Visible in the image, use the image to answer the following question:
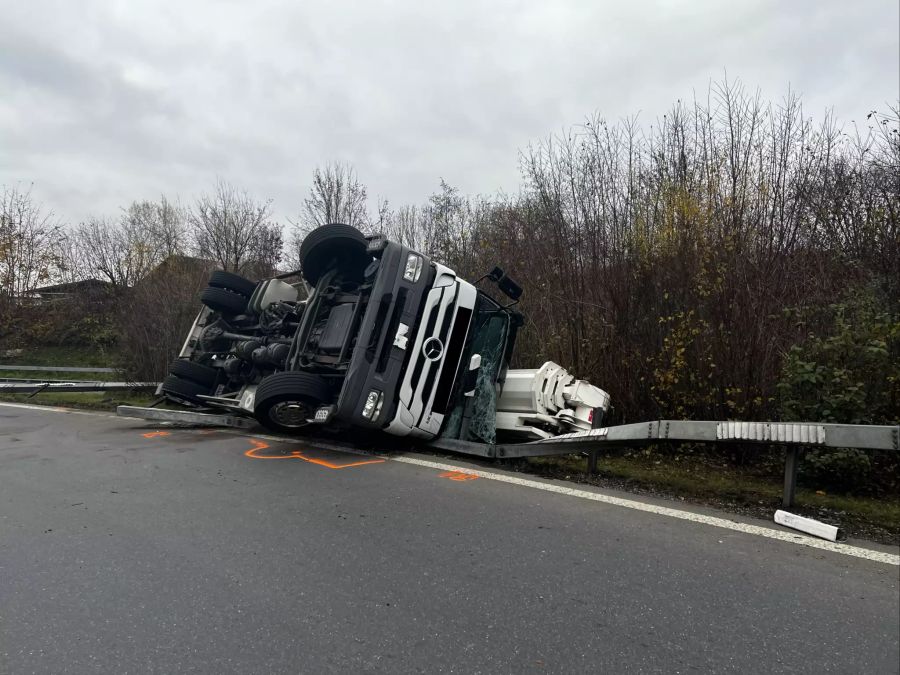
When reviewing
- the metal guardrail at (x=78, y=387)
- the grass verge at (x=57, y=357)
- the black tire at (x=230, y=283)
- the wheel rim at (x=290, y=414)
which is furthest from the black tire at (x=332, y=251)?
the grass verge at (x=57, y=357)

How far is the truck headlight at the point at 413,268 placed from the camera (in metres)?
5.03

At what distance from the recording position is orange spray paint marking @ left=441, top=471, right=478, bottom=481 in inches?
174

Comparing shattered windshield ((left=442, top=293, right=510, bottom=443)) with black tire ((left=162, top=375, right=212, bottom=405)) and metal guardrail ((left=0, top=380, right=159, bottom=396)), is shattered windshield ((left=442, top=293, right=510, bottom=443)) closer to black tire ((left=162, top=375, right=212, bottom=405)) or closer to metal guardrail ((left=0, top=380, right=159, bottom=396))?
black tire ((left=162, top=375, right=212, bottom=405))

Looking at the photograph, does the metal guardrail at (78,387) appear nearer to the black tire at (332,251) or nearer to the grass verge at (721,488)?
the black tire at (332,251)

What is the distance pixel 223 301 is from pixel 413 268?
390 cm

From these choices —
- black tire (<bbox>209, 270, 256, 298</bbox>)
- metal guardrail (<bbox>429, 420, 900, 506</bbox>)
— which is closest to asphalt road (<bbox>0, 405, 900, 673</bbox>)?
metal guardrail (<bbox>429, 420, 900, 506</bbox>)

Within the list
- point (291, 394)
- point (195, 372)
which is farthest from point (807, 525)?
point (195, 372)

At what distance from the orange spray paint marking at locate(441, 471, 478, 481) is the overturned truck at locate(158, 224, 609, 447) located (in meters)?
0.69

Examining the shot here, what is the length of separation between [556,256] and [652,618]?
5.39m

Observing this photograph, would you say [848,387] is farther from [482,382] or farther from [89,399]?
[89,399]

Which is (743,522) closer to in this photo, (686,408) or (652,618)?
(652,618)

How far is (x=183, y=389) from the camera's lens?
23.4 feet

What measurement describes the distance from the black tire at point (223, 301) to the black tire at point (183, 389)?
115cm

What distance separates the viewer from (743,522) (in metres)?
3.28
